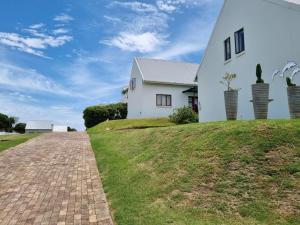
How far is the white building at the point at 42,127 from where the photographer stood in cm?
5753

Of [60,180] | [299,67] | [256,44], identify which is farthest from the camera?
[256,44]

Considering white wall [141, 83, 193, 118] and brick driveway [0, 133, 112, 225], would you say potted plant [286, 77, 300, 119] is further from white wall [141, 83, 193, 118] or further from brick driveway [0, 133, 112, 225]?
white wall [141, 83, 193, 118]

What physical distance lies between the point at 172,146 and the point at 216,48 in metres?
11.3

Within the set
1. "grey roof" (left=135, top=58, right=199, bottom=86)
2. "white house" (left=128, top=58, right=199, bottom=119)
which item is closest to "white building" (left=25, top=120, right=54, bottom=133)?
"white house" (left=128, top=58, right=199, bottom=119)

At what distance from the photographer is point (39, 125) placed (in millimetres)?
61656

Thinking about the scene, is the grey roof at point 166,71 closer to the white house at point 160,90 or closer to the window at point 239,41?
the white house at point 160,90

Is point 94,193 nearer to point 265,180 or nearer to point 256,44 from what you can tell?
point 265,180

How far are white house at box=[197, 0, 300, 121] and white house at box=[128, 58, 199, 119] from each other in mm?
11304

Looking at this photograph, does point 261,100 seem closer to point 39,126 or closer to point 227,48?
point 227,48

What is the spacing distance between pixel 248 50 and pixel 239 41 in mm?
1240

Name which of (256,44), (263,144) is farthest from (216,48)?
(263,144)

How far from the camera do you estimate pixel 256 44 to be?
15.0 m

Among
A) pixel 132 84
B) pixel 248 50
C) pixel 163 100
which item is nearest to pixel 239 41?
pixel 248 50

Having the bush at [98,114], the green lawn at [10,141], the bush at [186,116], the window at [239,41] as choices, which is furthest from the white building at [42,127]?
the window at [239,41]
